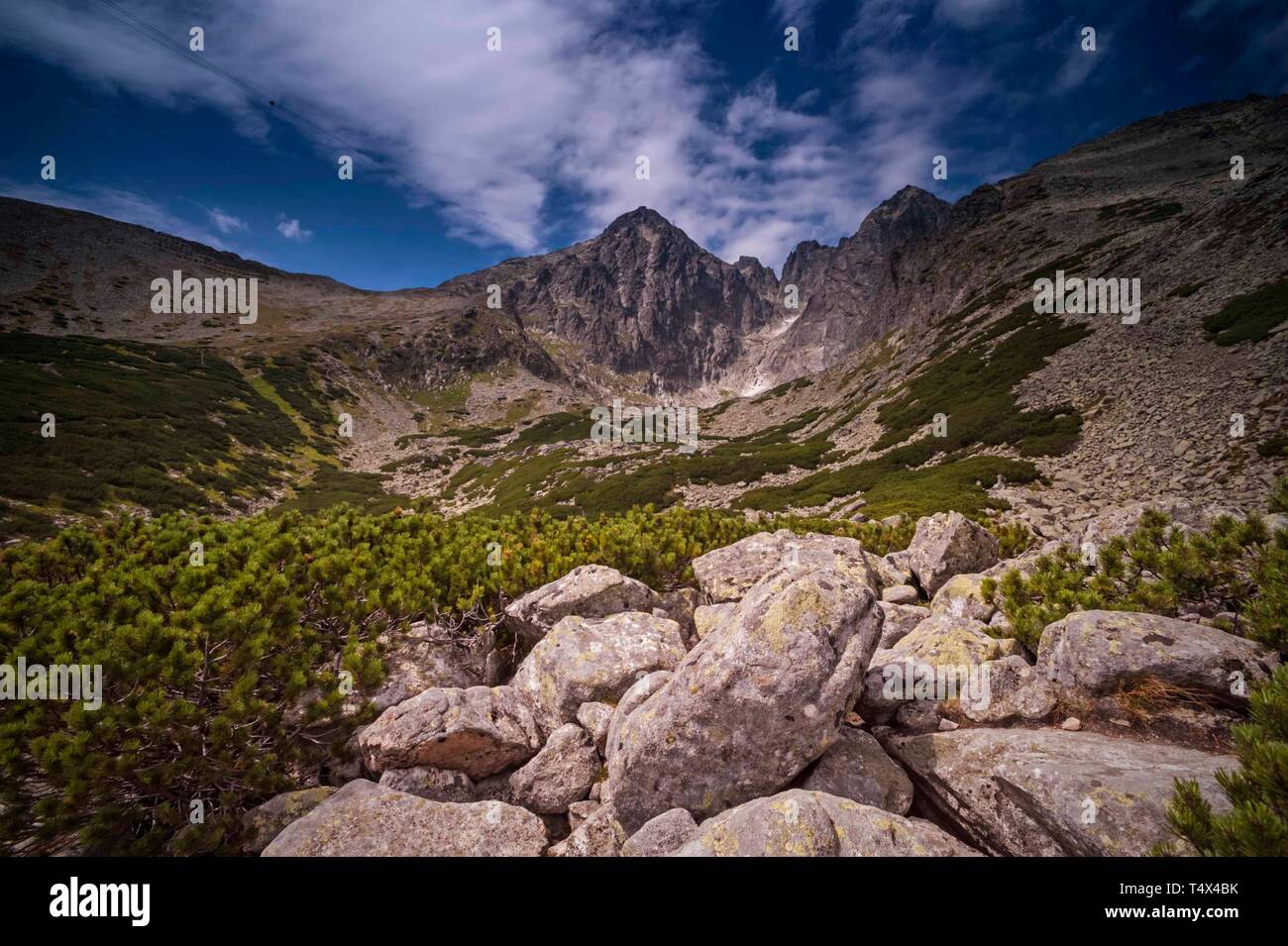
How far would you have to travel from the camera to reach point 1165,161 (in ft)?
383

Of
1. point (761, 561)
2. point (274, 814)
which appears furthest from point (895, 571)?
point (274, 814)

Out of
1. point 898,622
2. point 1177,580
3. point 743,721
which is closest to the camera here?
point 743,721

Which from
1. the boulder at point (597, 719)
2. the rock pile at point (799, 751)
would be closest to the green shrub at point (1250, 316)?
the rock pile at point (799, 751)

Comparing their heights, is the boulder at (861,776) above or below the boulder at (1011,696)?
below

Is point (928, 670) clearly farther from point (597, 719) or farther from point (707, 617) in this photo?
point (597, 719)

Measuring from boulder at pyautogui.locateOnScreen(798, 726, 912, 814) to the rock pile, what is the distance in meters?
0.02

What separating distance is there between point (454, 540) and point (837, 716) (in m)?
8.05

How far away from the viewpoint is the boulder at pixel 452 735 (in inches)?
236

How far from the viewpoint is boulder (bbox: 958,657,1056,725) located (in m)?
5.88

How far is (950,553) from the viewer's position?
12125 millimetres

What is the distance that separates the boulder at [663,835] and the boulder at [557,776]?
1391 mm

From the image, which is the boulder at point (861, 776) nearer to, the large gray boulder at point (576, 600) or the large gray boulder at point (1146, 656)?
the large gray boulder at point (1146, 656)

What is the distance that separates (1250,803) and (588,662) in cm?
642
